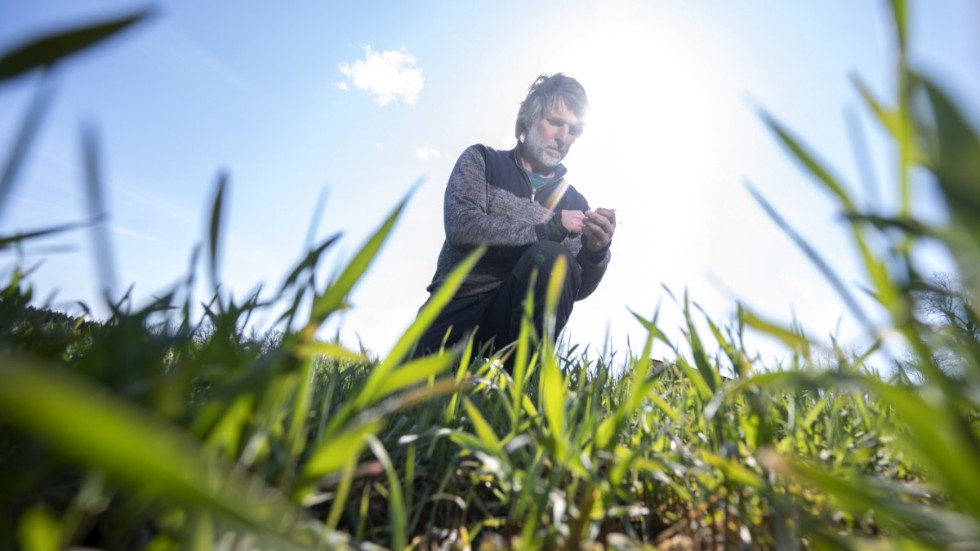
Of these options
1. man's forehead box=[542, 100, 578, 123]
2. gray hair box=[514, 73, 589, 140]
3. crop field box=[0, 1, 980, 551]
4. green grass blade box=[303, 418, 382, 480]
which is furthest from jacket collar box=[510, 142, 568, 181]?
green grass blade box=[303, 418, 382, 480]

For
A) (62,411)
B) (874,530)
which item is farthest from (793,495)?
(62,411)

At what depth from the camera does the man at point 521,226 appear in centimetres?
308

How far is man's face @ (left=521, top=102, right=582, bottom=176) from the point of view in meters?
4.42

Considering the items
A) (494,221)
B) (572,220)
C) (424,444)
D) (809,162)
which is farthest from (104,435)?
(494,221)

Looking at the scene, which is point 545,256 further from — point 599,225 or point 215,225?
point 215,225

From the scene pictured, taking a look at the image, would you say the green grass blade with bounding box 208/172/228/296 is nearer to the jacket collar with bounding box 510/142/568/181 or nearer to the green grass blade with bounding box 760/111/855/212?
the green grass blade with bounding box 760/111/855/212

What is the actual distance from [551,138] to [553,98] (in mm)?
311

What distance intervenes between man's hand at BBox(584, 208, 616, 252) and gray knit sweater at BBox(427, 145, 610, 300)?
0.70ft

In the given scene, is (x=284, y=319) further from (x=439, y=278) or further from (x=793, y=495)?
(x=439, y=278)

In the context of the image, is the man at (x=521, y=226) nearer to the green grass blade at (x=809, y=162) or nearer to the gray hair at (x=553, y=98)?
the gray hair at (x=553, y=98)

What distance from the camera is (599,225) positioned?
10.0 feet

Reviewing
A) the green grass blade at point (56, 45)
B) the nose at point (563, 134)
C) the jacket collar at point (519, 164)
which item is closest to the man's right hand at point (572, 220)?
the jacket collar at point (519, 164)

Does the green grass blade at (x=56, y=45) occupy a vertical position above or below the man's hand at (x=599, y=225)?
below

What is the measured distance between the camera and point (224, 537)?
0.47m
